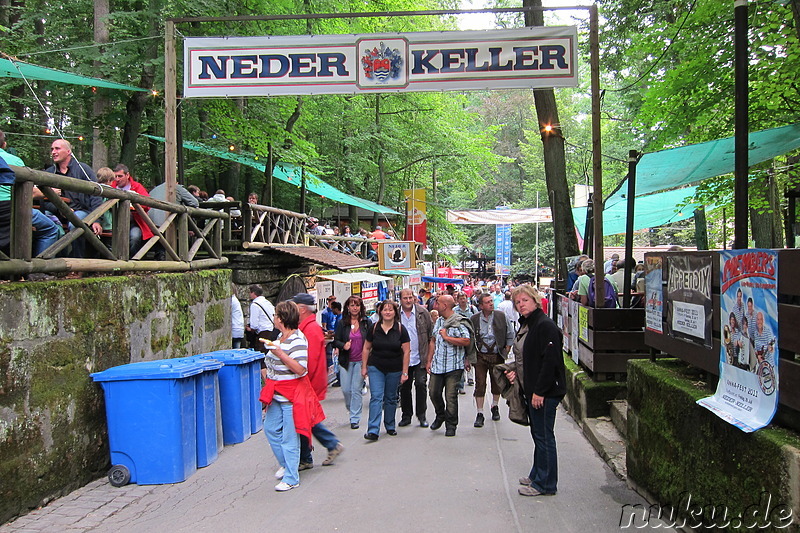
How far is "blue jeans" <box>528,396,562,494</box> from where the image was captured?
5914mm

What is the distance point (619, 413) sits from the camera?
823 centimetres

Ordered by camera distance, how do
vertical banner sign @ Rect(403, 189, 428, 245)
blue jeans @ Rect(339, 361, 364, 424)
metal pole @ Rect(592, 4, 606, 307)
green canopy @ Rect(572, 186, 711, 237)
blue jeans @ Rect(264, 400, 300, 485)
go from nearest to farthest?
blue jeans @ Rect(264, 400, 300, 485) < blue jeans @ Rect(339, 361, 364, 424) < metal pole @ Rect(592, 4, 606, 307) < green canopy @ Rect(572, 186, 711, 237) < vertical banner sign @ Rect(403, 189, 428, 245)

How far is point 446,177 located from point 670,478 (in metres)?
33.3

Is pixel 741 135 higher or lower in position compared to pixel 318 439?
higher

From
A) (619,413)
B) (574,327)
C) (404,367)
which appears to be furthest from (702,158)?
(404,367)

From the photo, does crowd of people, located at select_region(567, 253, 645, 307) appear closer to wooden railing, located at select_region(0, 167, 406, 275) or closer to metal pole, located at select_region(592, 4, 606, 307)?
metal pole, located at select_region(592, 4, 606, 307)

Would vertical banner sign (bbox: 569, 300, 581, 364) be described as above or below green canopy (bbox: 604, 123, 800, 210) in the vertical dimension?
below

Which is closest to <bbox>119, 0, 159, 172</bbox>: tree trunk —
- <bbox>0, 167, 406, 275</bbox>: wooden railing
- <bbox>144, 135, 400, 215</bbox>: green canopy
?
<bbox>144, 135, 400, 215</bbox>: green canopy

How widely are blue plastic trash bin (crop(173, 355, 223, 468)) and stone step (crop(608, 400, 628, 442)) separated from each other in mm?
4610

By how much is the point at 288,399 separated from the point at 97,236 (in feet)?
10.1

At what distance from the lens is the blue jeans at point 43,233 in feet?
21.9

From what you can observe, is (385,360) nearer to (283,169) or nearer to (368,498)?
(368,498)

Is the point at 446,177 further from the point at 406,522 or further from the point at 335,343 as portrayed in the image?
the point at 406,522

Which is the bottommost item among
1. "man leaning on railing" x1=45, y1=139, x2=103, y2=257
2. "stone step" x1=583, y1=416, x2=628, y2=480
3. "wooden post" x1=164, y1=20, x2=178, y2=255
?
"stone step" x1=583, y1=416, x2=628, y2=480
